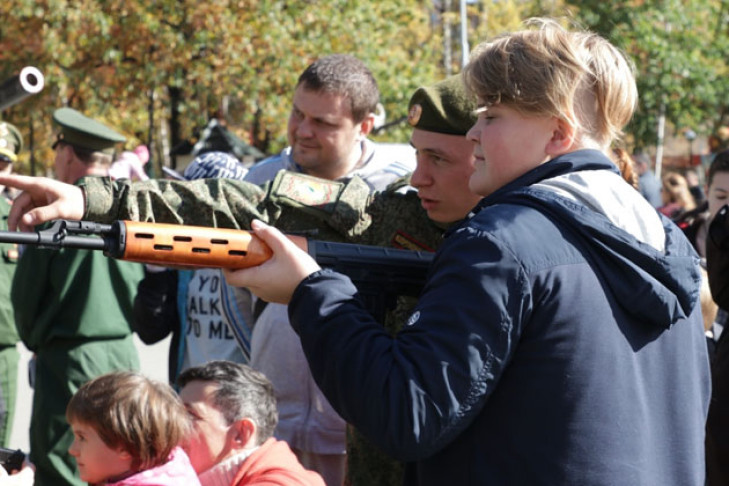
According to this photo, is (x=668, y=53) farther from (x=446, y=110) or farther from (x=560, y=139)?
(x=560, y=139)

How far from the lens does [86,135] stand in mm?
5508

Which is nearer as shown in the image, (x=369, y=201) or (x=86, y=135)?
(x=369, y=201)

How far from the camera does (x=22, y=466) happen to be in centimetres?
278

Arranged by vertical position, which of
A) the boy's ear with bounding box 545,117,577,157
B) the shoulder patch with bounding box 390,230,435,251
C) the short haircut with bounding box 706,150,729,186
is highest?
the boy's ear with bounding box 545,117,577,157

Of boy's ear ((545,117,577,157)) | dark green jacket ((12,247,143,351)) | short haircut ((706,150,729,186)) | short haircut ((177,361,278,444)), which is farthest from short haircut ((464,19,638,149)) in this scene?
dark green jacket ((12,247,143,351))

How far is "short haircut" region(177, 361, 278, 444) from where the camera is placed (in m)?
3.46

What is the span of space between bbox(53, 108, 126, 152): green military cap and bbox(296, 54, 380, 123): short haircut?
1594mm

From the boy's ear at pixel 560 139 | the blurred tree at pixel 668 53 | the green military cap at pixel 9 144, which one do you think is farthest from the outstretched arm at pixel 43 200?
the blurred tree at pixel 668 53

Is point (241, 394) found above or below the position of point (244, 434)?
above

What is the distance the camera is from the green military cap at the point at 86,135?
18.0 feet

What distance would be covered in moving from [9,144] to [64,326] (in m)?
1.28

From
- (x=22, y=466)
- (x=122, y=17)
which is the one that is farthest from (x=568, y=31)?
(x=122, y=17)

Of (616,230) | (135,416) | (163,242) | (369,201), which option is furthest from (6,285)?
(616,230)

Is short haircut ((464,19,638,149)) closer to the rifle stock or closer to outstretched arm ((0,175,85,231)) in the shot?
the rifle stock
